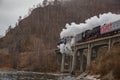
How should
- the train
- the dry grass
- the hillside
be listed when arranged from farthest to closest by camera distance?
1. the hillside
2. the train
3. the dry grass

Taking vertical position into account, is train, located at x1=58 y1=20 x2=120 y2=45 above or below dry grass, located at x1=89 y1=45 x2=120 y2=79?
above

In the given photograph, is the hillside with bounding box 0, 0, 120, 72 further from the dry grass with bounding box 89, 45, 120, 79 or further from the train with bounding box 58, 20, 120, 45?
the dry grass with bounding box 89, 45, 120, 79

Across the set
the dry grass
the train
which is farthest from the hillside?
the dry grass

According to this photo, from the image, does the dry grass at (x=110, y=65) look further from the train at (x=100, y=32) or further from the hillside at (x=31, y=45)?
the hillside at (x=31, y=45)

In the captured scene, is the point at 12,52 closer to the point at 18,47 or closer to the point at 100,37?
the point at 18,47

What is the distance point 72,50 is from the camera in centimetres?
11444

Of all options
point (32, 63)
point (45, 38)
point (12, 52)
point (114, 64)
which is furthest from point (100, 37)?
point (45, 38)

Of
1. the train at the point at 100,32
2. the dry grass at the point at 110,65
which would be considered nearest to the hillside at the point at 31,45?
the train at the point at 100,32

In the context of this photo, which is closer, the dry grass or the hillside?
the dry grass

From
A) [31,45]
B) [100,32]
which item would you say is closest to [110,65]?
[100,32]

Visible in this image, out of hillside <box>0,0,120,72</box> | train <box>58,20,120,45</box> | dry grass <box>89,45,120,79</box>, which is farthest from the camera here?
hillside <box>0,0,120,72</box>

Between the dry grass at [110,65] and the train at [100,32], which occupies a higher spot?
the train at [100,32]

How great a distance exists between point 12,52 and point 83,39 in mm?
75746

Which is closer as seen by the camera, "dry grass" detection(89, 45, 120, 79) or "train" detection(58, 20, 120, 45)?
"dry grass" detection(89, 45, 120, 79)
